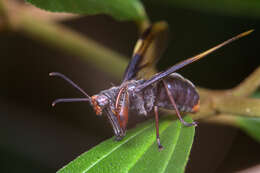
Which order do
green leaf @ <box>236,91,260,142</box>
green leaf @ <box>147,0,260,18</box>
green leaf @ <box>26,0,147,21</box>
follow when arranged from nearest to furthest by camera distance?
1. green leaf @ <box>26,0,147,21</box>
2. green leaf @ <box>236,91,260,142</box>
3. green leaf @ <box>147,0,260,18</box>

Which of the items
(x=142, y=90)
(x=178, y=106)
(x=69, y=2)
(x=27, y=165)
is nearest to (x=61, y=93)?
(x=27, y=165)

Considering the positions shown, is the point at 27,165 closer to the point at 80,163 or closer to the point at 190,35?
the point at 80,163

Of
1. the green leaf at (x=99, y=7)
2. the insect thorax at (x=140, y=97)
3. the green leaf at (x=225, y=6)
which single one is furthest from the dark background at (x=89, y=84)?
the green leaf at (x=99, y=7)

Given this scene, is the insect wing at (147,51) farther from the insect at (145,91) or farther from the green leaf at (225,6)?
the green leaf at (225,6)

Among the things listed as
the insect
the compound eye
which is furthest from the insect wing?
the compound eye

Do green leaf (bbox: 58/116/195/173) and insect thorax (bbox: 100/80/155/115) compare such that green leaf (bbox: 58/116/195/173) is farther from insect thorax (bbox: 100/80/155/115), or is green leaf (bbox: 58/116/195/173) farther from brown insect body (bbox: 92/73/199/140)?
insect thorax (bbox: 100/80/155/115)

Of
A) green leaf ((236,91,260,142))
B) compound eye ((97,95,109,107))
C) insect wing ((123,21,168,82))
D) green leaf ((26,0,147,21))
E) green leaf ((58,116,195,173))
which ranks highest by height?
green leaf ((26,0,147,21))
